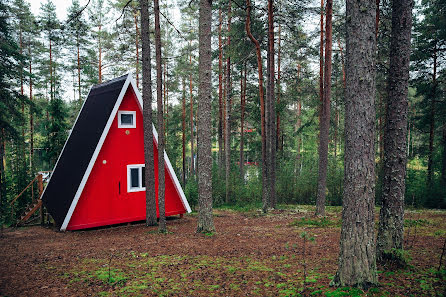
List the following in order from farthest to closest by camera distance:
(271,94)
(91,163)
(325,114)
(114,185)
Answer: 1. (271,94)
2. (325,114)
3. (114,185)
4. (91,163)

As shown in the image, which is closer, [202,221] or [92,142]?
[202,221]

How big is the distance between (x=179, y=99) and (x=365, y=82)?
23003 millimetres

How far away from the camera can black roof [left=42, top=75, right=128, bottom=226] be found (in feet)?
33.3

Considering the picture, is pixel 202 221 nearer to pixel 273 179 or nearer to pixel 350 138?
pixel 350 138

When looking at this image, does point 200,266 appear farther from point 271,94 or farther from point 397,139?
point 271,94

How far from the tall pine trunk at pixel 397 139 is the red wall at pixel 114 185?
762cm

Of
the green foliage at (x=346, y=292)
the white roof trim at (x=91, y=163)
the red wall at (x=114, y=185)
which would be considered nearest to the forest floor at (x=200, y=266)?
the green foliage at (x=346, y=292)

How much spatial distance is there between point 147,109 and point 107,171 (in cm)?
319

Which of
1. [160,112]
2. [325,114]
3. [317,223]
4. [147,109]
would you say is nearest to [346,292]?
[317,223]

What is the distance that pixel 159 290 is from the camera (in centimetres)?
427

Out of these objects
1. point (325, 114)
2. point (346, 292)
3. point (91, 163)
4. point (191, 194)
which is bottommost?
point (191, 194)

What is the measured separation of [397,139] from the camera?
168 inches

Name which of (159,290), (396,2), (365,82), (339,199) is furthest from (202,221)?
(339,199)

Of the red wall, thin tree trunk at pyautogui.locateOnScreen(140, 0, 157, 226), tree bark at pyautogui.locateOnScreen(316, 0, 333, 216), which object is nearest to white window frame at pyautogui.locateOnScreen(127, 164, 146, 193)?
the red wall
